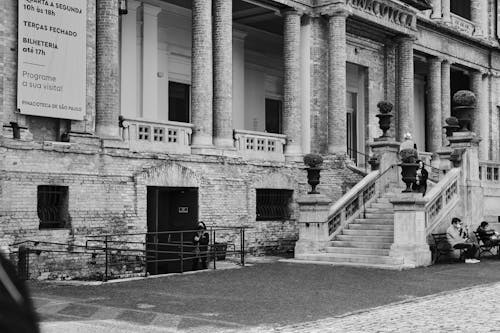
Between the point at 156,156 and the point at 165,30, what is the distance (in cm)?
697

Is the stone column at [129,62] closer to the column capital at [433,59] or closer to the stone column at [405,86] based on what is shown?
the stone column at [405,86]

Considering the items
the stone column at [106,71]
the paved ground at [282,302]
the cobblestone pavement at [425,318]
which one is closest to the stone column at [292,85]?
the stone column at [106,71]

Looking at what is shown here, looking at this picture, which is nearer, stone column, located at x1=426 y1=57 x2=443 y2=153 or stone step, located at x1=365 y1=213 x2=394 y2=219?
stone step, located at x1=365 y1=213 x2=394 y2=219

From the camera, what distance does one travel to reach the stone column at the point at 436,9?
3042 centimetres

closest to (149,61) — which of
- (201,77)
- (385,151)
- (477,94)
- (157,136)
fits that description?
(201,77)

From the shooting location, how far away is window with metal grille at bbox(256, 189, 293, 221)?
69.6 ft

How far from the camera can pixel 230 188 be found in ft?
65.1

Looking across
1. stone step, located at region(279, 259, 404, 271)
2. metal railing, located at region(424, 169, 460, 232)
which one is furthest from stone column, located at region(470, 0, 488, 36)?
stone step, located at region(279, 259, 404, 271)

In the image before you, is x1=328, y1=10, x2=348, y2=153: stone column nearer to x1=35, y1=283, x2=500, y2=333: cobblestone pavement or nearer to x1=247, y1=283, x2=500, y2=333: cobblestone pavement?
x1=247, y1=283, x2=500, y2=333: cobblestone pavement

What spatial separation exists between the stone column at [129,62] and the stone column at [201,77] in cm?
234

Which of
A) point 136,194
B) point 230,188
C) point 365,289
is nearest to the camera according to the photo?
point 365,289

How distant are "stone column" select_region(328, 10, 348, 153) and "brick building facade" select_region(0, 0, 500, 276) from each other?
0.04 meters

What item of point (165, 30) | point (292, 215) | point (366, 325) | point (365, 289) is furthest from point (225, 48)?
point (366, 325)

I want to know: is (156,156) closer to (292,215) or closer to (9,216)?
(9,216)
